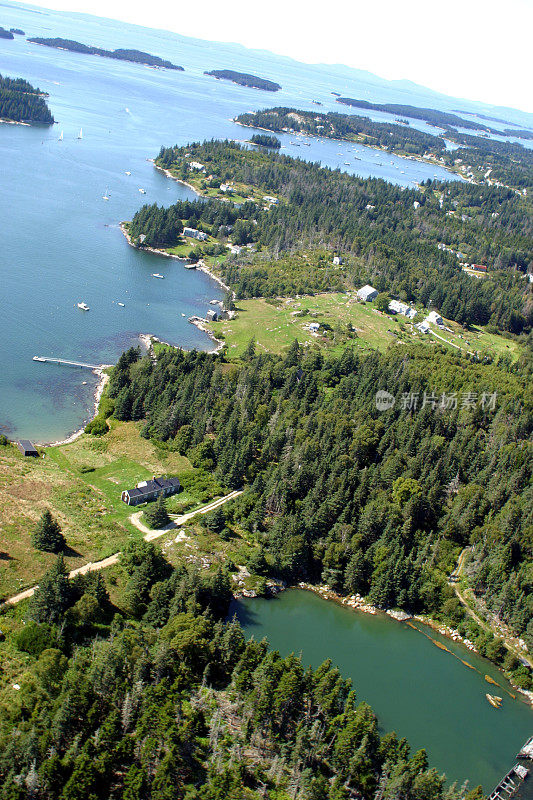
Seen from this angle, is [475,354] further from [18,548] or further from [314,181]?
[314,181]

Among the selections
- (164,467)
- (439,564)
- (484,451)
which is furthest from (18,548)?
(484,451)

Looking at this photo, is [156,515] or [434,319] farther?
[434,319]

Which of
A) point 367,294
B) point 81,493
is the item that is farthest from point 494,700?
point 367,294

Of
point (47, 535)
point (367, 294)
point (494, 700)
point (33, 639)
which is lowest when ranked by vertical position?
point (494, 700)

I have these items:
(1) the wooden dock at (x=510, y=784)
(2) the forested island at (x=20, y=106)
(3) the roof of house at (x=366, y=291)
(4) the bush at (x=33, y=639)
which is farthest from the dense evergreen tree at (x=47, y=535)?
(2) the forested island at (x=20, y=106)

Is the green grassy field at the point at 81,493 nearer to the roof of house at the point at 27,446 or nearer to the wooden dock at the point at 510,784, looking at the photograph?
the roof of house at the point at 27,446

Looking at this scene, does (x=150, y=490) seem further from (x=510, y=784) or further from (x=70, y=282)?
(x=70, y=282)

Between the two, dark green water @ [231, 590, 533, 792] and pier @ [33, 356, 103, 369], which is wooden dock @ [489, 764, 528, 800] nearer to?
dark green water @ [231, 590, 533, 792]
